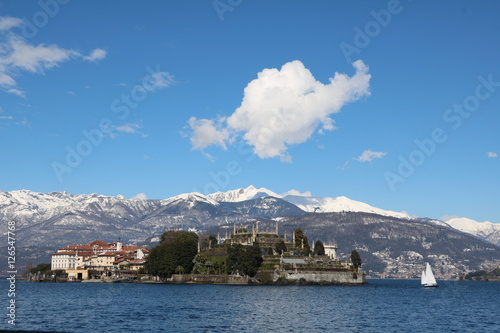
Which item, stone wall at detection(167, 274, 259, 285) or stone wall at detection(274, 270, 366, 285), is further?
stone wall at detection(167, 274, 259, 285)

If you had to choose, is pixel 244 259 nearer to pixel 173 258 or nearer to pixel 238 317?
pixel 173 258

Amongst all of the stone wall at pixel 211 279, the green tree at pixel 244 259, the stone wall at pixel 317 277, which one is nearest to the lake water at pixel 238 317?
the stone wall at pixel 317 277

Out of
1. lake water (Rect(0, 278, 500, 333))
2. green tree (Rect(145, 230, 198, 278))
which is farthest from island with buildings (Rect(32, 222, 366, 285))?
lake water (Rect(0, 278, 500, 333))

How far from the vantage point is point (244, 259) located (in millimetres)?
165500

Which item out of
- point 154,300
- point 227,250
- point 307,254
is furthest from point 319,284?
point 154,300

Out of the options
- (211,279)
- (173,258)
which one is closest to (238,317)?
(211,279)

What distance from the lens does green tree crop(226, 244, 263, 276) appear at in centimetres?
16538

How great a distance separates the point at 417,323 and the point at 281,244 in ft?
335

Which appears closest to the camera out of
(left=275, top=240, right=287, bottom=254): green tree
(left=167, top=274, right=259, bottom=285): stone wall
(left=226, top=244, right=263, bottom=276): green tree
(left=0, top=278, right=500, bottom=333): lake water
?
(left=0, top=278, right=500, bottom=333): lake water

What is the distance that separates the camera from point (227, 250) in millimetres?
176125

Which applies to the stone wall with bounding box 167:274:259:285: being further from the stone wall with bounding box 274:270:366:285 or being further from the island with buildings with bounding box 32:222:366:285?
the stone wall with bounding box 274:270:366:285

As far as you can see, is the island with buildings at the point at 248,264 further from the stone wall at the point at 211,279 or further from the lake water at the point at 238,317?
the lake water at the point at 238,317

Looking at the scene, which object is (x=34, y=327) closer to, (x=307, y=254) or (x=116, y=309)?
(x=116, y=309)

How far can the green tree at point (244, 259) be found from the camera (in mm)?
165375
